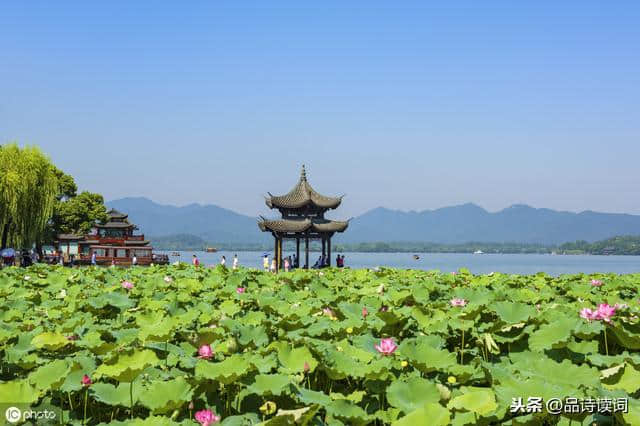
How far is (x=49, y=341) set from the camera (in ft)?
10.4

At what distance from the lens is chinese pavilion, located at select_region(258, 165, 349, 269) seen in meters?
33.4

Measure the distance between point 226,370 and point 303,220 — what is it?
31834 millimetres

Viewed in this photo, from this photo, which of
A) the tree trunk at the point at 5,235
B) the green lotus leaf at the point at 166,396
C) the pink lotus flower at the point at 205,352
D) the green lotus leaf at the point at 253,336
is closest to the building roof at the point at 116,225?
the tree trunk at the point at 5,235

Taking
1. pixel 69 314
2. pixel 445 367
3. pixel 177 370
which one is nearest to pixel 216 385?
pixel 177 370

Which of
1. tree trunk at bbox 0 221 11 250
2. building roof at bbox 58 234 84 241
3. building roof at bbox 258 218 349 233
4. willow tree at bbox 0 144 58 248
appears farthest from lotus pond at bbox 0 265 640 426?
building roof at bbox 58 234 84 241

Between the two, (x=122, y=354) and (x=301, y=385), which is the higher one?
(x=122, y=354)

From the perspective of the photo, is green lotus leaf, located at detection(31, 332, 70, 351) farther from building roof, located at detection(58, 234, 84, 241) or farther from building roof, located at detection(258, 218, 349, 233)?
building roof, located at detection(58, 234, 84, 241)

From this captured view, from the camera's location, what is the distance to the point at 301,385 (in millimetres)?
2840

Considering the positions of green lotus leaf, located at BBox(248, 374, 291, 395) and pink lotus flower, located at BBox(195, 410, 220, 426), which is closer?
pink lotus flower, located at BBox(195, 410, 220, 426)

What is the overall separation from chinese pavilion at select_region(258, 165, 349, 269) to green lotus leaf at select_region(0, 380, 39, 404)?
99.6 ft

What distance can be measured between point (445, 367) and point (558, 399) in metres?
0.71

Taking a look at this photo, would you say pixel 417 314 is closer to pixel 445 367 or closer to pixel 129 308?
pixel 445 367

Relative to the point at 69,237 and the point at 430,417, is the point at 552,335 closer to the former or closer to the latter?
the point at 430,417

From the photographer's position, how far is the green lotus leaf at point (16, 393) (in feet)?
7.42
